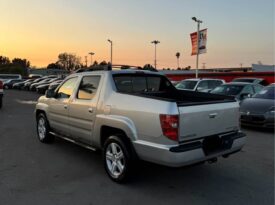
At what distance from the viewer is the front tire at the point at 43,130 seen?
26.4 ft

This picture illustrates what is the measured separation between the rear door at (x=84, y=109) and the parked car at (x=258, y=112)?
600 cm

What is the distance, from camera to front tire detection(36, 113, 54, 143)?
8041mm

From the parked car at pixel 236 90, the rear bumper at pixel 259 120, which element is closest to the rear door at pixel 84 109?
the rear bumper at pixel 259 120

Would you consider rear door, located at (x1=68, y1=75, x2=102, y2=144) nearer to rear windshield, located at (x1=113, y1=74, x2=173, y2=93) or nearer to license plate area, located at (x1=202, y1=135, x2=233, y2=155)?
rear windshield, located at (x1=113, y1=74, x2=173, y2=93)

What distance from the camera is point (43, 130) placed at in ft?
27.1

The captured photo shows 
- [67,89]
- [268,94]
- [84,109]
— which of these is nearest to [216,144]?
[84,109]


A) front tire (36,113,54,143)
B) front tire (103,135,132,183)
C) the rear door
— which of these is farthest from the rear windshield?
front tire (36,113,54,143)

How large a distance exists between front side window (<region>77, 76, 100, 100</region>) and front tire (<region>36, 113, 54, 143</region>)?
1.86 meters

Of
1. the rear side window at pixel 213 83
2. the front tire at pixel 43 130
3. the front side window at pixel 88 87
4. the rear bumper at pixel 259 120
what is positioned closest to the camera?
the front side window at pixel 88 87

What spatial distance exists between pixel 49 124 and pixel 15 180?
2476mm

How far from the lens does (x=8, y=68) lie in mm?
109438

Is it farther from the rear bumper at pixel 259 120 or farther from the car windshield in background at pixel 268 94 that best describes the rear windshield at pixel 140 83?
the car windshield in background at pixel 268 94

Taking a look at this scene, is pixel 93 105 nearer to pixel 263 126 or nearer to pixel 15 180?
pixel 15 180

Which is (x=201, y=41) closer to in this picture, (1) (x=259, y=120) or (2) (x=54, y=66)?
(1) (x=259, y=120)
